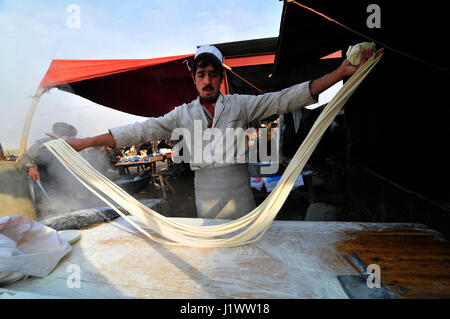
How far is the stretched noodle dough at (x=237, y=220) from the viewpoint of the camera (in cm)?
117

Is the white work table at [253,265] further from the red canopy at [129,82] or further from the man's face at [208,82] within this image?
the red canopy at [129,82]

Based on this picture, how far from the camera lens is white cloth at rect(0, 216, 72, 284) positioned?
0.93m

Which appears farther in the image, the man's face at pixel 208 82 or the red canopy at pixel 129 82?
the red canopy at pixel 129 82

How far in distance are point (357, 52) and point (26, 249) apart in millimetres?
2064

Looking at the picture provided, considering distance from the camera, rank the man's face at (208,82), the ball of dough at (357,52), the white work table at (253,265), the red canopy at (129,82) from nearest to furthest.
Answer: the white work table at (253,265)
the ball of dough at (357,52)
the man's face at (208,82)
the red canopy at (129,82)

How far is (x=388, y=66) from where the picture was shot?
7.64 ft

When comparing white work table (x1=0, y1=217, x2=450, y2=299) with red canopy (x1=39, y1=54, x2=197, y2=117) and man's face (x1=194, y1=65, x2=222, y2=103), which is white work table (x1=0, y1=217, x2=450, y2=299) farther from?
red canopy (x1=39, y1=54, x2=197, y2=117)

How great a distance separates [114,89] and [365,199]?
4828 millimetres

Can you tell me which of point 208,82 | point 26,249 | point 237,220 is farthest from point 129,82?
point 237,220

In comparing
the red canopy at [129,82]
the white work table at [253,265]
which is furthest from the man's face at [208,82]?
the red canopy at [129,82]

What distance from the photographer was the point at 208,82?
69.0 inches

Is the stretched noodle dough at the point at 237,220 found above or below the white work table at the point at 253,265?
above

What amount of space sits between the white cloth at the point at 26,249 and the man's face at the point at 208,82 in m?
1.46

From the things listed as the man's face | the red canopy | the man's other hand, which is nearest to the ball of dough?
the man's face
